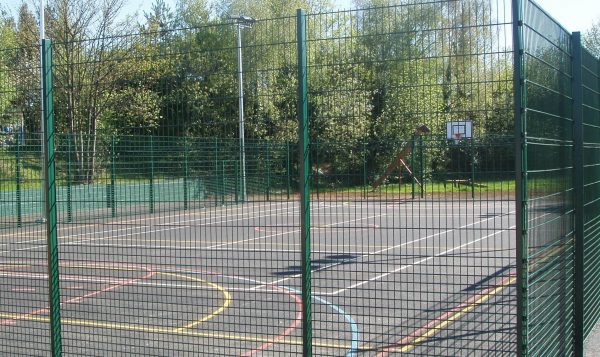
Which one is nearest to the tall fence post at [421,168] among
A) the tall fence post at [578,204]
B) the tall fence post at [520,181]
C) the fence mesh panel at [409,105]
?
the fence mesh panel at [409,105]

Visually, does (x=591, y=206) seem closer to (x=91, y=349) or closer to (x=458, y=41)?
(x=458, y=41)

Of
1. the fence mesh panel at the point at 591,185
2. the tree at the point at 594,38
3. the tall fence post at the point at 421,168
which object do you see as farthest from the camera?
the tree at the point at 594,38

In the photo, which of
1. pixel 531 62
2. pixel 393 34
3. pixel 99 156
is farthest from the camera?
pixel 99 156

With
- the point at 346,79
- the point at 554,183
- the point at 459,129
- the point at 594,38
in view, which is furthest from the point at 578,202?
the point at 594,38

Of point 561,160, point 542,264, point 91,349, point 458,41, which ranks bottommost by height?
point 91,349

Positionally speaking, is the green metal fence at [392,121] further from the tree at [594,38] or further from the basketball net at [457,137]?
the tree at [594,38]

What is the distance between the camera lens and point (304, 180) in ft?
15.5

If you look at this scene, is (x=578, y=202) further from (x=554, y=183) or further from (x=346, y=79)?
(x=346, y=79)

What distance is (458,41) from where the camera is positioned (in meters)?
4.68

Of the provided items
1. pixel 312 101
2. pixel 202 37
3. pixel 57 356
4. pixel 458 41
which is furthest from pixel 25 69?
pixel 458 41

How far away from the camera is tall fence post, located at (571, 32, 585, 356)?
594 centimetres

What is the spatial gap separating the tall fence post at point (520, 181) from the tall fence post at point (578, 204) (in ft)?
6.54

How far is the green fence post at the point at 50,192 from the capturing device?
569 centimetres

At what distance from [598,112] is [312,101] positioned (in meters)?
4.01
